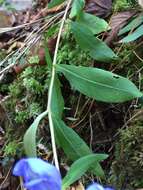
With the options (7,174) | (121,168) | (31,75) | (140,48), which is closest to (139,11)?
(140,48)

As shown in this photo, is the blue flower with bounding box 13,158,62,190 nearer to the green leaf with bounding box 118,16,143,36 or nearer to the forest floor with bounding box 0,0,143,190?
the forest floor with bounding box 0,0,143,190

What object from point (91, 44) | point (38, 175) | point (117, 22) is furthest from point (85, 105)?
point (38, 175)

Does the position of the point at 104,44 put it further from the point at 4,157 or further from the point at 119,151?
the point at 4,157

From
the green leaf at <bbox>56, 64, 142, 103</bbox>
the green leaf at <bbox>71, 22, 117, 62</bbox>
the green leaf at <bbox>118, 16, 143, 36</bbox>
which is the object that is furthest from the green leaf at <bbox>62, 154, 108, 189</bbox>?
the green leaf at <bbox>118, 16, 143, 36</bbox>

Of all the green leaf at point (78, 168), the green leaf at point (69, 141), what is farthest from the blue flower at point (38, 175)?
the green leaf at point (69, 141)

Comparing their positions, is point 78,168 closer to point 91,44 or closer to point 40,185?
point 40,185

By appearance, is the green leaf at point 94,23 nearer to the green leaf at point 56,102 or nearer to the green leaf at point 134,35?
the green leaf at point 134,35
